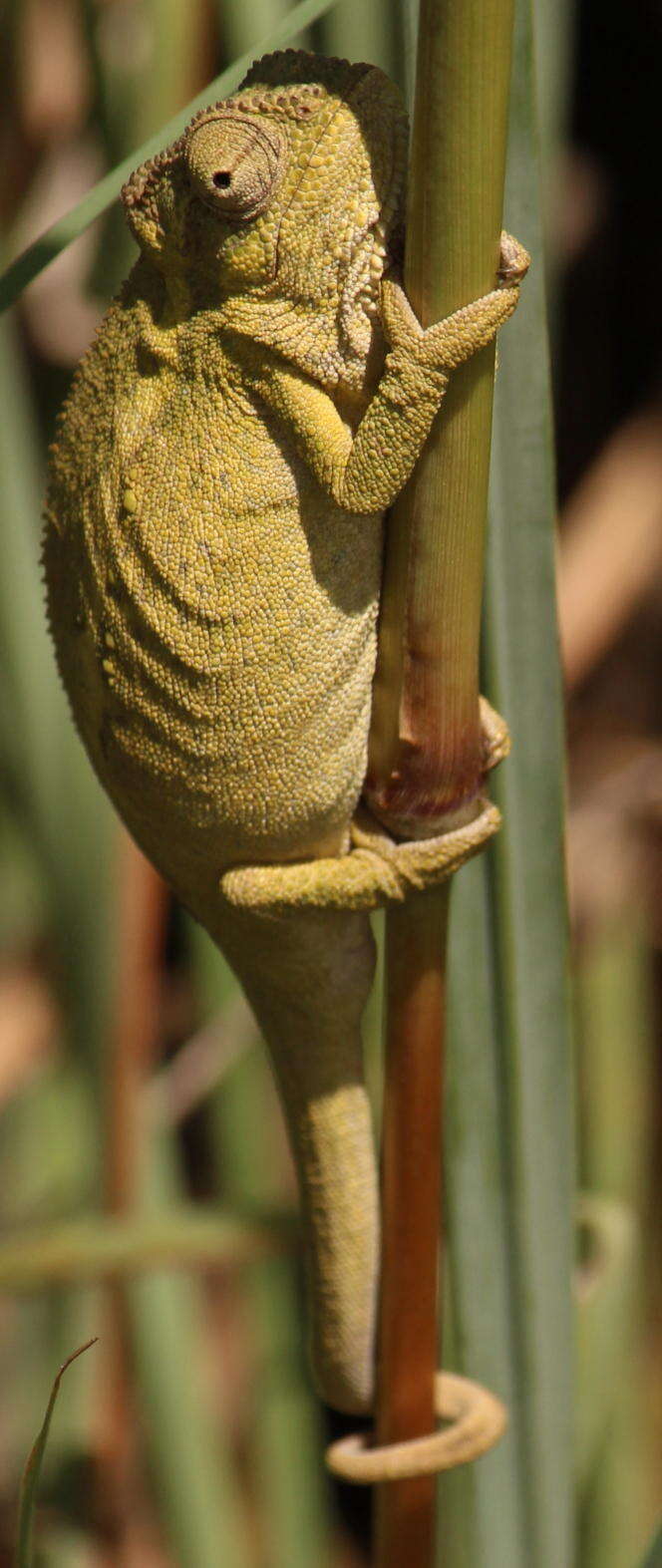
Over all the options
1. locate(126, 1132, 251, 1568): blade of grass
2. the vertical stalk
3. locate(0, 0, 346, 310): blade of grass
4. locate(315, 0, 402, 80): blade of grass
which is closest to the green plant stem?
the vertical stalk

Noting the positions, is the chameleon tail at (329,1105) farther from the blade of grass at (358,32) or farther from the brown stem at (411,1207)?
the blade of grass at (358,32)

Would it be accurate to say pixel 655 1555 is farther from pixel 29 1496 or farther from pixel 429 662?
pixel 429 662

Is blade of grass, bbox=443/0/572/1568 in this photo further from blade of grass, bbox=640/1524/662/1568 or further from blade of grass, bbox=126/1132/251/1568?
blade of grass, bbox=126/1132/251/1568

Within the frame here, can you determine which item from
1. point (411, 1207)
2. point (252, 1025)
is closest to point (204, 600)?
point (411, 1207)

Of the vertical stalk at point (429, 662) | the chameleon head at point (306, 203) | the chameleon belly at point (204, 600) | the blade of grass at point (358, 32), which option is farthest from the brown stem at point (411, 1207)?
the blade of grass at point (358, 32)

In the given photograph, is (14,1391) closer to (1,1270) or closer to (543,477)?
(1,1270)

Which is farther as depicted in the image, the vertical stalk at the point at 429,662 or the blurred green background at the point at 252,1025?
the blurred green background at the point at 252,1025

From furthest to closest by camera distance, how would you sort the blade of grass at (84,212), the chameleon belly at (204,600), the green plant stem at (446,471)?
the chameleon belly at (204,600) → the blade of grass at (84,212) → the green plant stem at (446,471)
